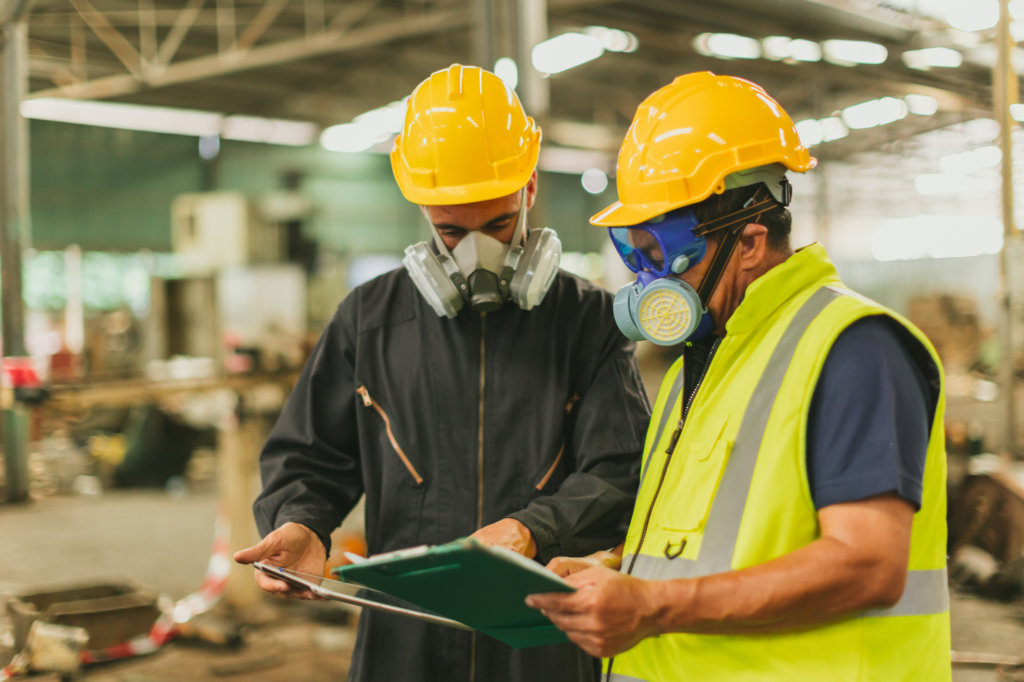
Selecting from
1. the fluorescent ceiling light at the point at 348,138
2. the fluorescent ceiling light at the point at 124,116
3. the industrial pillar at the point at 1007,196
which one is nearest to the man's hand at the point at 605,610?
the industrial pillar at the point at 1007,196

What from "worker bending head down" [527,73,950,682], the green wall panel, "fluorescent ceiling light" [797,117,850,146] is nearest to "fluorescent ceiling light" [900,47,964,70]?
"fluorescent ceiling light" [797,117,850,146]

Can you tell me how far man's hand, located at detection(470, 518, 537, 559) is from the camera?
1.45m

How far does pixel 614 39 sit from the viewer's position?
11438 mm

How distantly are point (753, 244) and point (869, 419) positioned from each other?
396mm

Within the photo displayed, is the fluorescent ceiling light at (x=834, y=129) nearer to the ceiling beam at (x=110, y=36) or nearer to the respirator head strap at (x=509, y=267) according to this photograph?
the ceiling beam at (x=110, y=36)

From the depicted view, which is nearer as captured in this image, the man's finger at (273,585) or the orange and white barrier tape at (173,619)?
the man's finger at (273,585)

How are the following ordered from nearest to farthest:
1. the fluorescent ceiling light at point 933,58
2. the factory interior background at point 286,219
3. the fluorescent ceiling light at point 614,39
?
the factory interior background at point 286,219
the fluorescent ceiling light at point 933,58
the fluorescent ceiling light at point 614,39

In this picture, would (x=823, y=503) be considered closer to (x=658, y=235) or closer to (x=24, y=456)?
(x=658, y=235)

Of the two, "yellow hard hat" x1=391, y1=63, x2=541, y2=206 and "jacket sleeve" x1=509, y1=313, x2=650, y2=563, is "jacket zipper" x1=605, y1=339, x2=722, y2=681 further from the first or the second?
"yellow hard hat" x1=391, y1=63, x2=541, y2=206

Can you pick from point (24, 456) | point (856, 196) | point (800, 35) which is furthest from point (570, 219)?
point (24, 456)

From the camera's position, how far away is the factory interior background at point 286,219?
4.94 metres

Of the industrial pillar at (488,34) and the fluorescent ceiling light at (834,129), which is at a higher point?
the fluorescent ceiling light at (834,129)

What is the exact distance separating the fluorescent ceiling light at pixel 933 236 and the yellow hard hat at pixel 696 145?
20016 mm

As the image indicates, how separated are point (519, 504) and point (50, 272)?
16.2 metres
